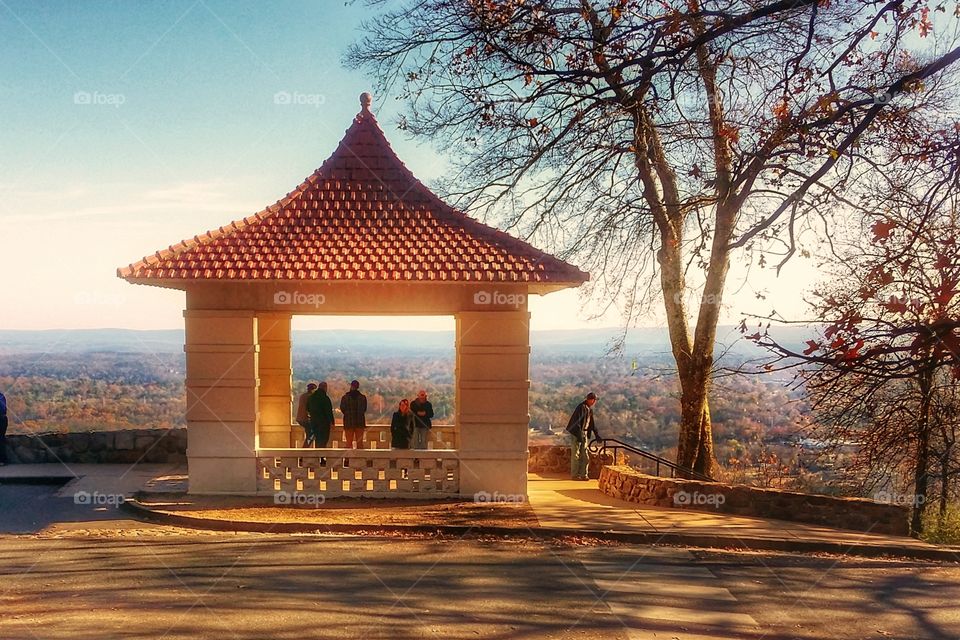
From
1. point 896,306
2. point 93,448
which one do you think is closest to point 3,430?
point 93,448

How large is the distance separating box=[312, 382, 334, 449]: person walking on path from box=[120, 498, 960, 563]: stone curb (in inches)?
133

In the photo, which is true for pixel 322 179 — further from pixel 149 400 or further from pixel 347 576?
pixel 149 400

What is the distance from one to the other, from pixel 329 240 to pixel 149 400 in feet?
82.0

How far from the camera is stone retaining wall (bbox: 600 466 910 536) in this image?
1174 centimetres

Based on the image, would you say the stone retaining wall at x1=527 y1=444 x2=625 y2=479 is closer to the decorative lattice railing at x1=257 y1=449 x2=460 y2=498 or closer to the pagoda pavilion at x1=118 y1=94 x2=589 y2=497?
the pagoda pavilion at x1=118 y1=94 x2=589 y2=497

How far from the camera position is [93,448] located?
1524cm

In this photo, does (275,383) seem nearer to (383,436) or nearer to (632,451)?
(383,436)

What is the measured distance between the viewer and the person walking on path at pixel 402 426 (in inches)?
530

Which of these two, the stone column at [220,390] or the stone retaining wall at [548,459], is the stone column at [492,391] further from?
the stone retaining wall at [548,459]

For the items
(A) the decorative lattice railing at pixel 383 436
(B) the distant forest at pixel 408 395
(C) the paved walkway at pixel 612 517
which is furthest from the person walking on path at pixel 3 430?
(A) the decorative lattice railing at pixel 383 436

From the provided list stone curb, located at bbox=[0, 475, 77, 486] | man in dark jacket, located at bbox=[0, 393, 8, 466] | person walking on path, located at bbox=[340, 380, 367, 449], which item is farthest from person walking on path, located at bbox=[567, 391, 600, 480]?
man in dark jacket, located at bbox=[0, 393, 8, 466]

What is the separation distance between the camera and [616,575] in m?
Result: 8.36

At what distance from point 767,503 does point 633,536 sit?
10.6ft

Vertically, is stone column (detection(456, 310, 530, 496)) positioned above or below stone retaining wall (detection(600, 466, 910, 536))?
above
